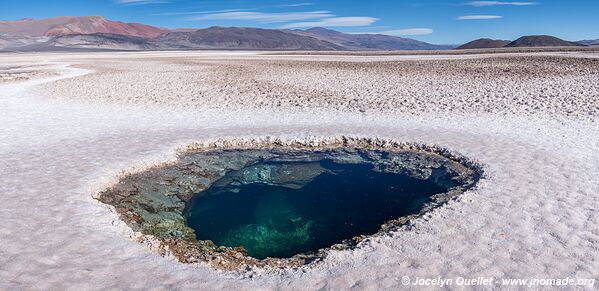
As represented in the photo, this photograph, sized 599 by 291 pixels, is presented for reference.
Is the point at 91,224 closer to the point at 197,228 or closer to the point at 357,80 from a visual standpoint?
the point at 197,228

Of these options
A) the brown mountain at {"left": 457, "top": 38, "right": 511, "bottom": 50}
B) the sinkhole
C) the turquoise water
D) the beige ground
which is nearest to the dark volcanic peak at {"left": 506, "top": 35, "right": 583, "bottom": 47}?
the brown mountain at {"left": 457, "top": 38, "right": 511, "bottom": 50}

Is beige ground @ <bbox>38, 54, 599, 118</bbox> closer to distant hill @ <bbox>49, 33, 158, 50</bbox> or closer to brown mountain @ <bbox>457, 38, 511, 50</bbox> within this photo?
brown mountain @ <bbox>457, 38, 511, 50</bbox>

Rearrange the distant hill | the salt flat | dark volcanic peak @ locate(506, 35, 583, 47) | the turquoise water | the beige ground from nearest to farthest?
the salt flat
the turquoise water
the beige ground
dark volcanic peak @ locate(506, 35, 583, 47)
the distant hill

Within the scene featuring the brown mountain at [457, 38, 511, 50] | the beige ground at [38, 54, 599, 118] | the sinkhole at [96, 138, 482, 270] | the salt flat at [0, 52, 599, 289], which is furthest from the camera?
the brown mountain at [457, 38, 511, 50]

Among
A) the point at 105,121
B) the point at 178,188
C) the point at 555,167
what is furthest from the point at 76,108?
the point at 555,167

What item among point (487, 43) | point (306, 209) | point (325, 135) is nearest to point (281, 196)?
point (306, 209)
